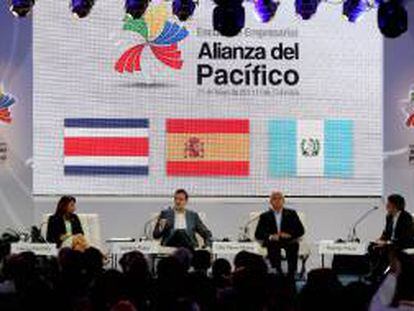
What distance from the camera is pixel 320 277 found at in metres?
5.67

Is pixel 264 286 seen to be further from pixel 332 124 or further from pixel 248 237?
pixel 332 124

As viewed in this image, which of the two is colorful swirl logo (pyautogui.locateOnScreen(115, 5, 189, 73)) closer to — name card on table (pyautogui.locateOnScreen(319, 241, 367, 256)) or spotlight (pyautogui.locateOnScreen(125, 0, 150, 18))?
spotlight (pyautogui.locateOnScreen(125, 0, 150, 18))

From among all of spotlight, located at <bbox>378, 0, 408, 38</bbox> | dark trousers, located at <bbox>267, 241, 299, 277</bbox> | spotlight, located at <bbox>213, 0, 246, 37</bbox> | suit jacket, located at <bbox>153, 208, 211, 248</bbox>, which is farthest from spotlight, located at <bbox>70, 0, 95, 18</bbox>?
dark trousers, located at <bbox>267, 241, 299, 277</bbox>

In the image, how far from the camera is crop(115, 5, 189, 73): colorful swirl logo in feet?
43.7

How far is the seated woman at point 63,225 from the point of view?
454 inches

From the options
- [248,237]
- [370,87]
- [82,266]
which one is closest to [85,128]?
[248,237]

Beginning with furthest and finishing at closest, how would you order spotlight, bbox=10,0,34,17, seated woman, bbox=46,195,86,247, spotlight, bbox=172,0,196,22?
spotlight, bbox=172,0,196,22, seated woman, bbox=46,195,86,247, spotlight, bbox=10,0,34,17

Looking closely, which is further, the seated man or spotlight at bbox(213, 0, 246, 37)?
the seated man

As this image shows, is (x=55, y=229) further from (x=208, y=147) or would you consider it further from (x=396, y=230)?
(x=396, y=230)

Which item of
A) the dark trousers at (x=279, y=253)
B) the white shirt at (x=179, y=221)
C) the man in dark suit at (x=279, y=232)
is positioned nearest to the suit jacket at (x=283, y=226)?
the man in dark suit at (x=279, y=232)

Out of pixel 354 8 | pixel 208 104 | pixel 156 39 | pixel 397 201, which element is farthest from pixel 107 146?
pixel 397 201

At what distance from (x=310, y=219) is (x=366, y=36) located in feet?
7.96

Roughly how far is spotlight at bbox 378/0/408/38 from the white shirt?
306cm

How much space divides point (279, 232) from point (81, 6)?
336 cm
